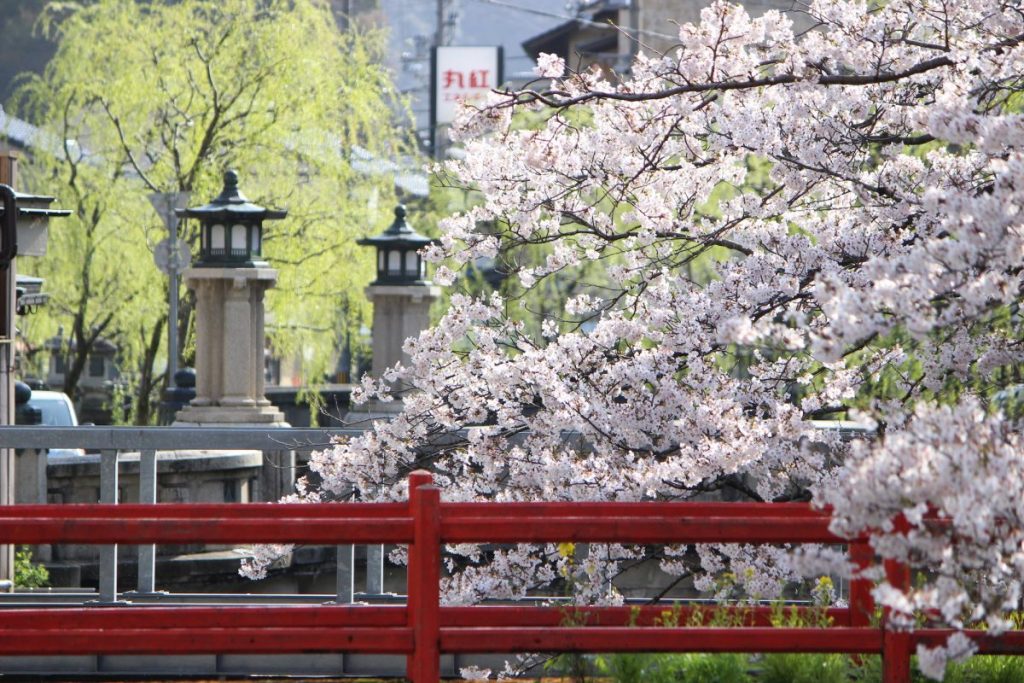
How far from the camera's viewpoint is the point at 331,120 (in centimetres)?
2627

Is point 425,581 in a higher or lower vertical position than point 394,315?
lower

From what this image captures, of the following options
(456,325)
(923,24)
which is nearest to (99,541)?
(456,325)

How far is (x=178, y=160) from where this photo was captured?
24.5 m

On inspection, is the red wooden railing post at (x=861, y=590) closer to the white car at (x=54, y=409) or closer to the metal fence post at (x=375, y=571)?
the metal fence post at (x=375, y=571)

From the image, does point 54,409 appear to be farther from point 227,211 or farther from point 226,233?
point 227,211

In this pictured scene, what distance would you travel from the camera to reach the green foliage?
40.8 ft

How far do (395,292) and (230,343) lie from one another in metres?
3.82

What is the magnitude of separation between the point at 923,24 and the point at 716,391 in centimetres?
194

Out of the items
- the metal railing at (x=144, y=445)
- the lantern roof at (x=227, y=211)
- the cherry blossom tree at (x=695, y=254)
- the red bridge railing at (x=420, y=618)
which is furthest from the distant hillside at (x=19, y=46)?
the red bridge railing at (x=420, y=618)

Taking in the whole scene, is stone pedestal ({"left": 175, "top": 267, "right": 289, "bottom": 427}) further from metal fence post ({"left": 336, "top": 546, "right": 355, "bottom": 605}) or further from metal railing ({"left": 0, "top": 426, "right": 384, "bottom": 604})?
metal fence post ({"left": 336, "top": 546, "right": 355, "bottom": 605})

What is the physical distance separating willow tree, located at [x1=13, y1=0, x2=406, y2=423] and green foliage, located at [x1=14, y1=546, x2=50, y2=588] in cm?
1084

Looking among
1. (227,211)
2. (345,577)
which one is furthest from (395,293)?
(345,577)

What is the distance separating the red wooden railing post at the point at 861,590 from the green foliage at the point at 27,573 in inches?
325

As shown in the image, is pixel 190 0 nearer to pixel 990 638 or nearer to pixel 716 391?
pixel 716 391
